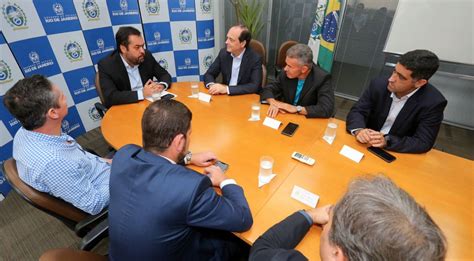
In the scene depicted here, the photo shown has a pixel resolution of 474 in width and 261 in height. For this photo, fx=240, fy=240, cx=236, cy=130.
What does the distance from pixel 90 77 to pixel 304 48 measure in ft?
9.78

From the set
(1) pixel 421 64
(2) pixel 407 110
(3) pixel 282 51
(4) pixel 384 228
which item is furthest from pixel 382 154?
Answer: (3) pixel 282 51

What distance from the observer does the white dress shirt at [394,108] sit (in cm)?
208

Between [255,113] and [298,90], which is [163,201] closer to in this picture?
[255,113]

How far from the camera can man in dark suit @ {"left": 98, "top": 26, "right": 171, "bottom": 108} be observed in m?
2.49

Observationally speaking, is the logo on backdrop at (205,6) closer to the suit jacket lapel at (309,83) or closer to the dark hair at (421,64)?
the suit jacket lapel at (309,83)

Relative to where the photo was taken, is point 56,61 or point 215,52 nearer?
point 56,61

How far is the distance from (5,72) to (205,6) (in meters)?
2.94

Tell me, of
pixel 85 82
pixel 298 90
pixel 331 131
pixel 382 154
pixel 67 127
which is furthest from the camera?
pixel 85 82

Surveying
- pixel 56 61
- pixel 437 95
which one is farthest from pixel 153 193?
pixel 56 61

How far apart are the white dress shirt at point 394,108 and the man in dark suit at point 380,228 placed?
163 cm

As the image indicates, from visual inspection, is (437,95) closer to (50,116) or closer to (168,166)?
(168,166)

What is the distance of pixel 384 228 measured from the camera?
0.67 metres

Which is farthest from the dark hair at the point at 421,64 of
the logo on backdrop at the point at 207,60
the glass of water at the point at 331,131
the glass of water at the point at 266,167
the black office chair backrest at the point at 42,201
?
the logo on backdrop at the point at 207,60

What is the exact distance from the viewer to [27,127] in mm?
1460
